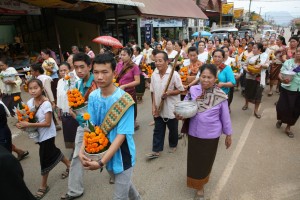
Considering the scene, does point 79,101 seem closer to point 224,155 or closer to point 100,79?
point 100,79

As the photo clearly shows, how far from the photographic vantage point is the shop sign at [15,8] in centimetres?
834

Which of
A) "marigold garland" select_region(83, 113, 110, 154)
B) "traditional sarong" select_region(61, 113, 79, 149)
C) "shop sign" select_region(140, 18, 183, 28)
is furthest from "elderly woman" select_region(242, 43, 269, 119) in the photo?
"shop sign" select_region(140, 18, 183, 28)

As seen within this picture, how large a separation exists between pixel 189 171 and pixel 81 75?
179 cm

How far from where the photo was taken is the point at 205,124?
269cm

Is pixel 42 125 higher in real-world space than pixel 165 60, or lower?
lower

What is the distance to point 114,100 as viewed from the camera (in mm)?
1946

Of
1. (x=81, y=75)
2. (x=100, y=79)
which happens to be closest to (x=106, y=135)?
(x=100, y=79)

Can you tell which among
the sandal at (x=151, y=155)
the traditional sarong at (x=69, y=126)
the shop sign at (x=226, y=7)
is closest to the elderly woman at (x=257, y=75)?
the sandal at (x=151, y=155)

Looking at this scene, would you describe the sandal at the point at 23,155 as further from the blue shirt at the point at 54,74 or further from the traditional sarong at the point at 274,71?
the traditional sarong at the point at 274,71

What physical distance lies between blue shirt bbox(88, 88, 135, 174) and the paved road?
A: 1.22 metres

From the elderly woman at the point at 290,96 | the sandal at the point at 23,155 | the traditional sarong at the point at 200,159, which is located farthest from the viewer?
the elderly woman at the point at 290,96

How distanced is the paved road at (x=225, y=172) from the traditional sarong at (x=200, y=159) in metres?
0.28

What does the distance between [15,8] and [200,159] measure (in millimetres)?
9176

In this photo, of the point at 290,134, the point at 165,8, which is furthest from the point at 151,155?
the point at 165,8
